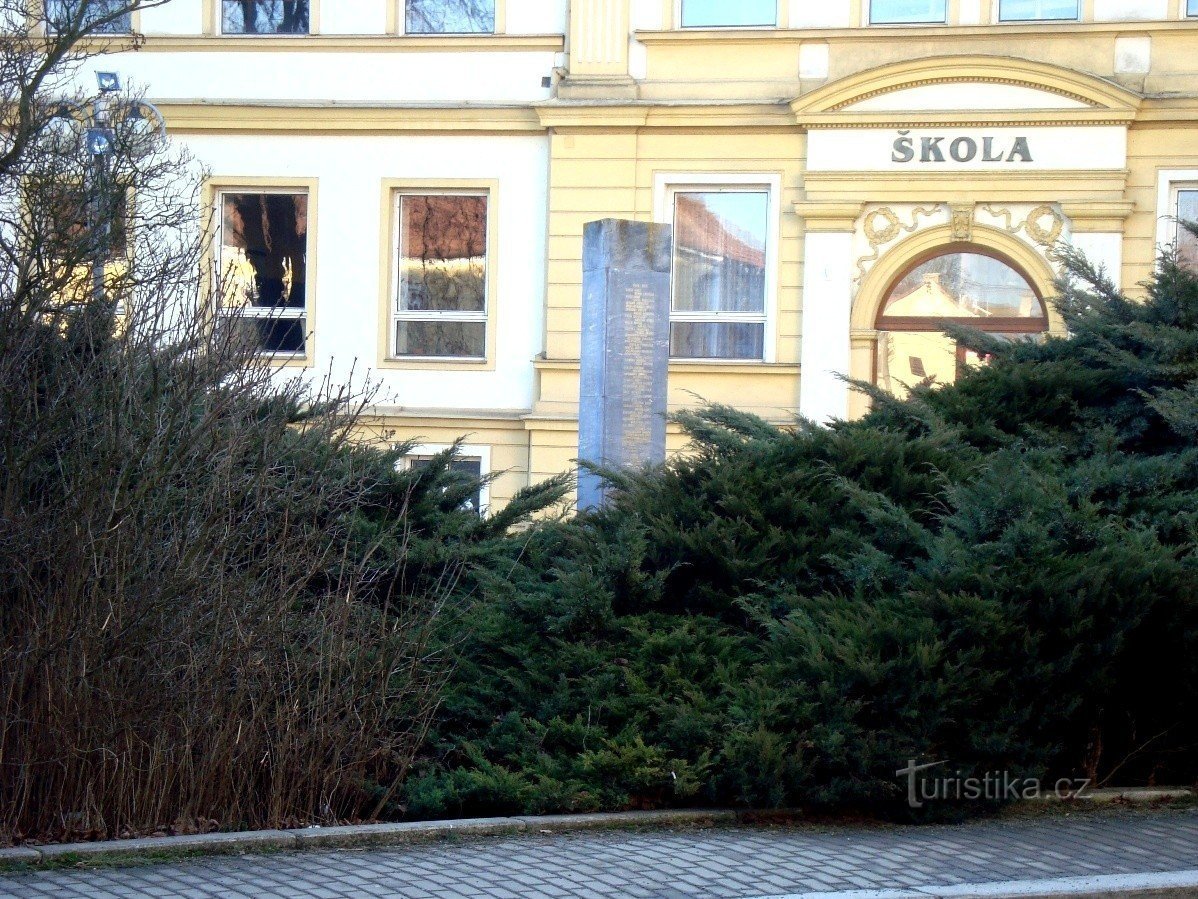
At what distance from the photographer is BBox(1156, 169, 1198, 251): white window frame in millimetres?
16297

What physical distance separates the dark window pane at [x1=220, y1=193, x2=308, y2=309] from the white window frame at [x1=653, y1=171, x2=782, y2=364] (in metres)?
4.49

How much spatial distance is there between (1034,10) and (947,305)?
11.4 ft

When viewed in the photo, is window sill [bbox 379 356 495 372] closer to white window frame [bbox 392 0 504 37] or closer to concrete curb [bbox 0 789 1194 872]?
white window frame [bbox 392 0 504 37]

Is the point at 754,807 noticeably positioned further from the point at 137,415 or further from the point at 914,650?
the point at 137,415

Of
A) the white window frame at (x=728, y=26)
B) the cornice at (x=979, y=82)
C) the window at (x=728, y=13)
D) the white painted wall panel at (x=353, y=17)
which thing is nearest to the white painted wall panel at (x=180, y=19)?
the white painted wall panel at (x=353, y=17)

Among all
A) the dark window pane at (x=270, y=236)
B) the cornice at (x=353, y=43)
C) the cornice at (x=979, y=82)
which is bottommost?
the dark window pane at (x=270, y=236)

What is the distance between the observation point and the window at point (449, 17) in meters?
17.7

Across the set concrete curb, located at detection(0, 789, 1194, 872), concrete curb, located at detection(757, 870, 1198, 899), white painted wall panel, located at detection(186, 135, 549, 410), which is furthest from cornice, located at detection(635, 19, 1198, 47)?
concrete curb, located at detection(757, 870, 1198, 899)

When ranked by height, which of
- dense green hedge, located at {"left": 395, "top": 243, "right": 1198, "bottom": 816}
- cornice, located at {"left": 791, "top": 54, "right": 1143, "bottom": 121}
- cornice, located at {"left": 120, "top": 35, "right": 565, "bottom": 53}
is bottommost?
dense green hedge, located at {"left": 395, "top": 243, "right": 1198, "bottom": 816}

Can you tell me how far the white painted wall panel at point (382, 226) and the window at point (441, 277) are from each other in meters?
0.29

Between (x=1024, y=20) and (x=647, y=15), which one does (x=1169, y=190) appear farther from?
(x=647, y=15)

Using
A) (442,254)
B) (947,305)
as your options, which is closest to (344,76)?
(442,254)

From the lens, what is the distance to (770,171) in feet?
56.1

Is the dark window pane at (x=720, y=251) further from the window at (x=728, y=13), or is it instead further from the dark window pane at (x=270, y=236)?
the dark window pane at (x=270, y=236)
